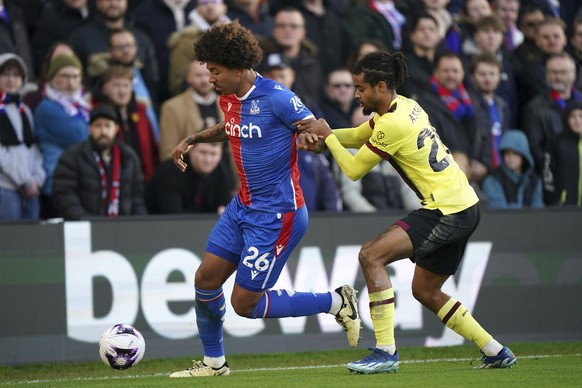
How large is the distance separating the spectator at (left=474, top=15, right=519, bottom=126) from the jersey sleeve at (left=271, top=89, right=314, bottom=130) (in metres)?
7.57

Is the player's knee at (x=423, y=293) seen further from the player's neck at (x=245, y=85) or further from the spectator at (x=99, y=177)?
the spectator at (x=99, y=177)

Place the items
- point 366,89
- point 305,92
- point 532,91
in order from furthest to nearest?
point 532,91 < point 305,92 < point 366,89

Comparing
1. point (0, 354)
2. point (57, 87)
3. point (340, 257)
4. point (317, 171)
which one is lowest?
point (0, 354)

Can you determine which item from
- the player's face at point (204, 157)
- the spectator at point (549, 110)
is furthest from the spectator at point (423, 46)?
the player's face at point (204, 157)

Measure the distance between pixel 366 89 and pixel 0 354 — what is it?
16.4 feet

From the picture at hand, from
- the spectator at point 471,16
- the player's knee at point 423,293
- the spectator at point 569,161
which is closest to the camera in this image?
the player's knee at point 423,293

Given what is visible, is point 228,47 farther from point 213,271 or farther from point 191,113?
point 191,113

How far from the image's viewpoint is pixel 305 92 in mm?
14406

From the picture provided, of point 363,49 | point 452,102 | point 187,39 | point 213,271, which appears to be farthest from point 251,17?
point 213,271

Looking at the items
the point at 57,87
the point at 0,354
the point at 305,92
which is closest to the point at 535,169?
the point at 305,92

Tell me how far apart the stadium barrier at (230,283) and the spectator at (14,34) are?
2589mm

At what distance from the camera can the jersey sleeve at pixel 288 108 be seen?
340 inches

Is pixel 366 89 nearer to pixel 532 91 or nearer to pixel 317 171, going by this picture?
pixel 317 171

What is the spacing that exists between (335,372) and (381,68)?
2549 mm
